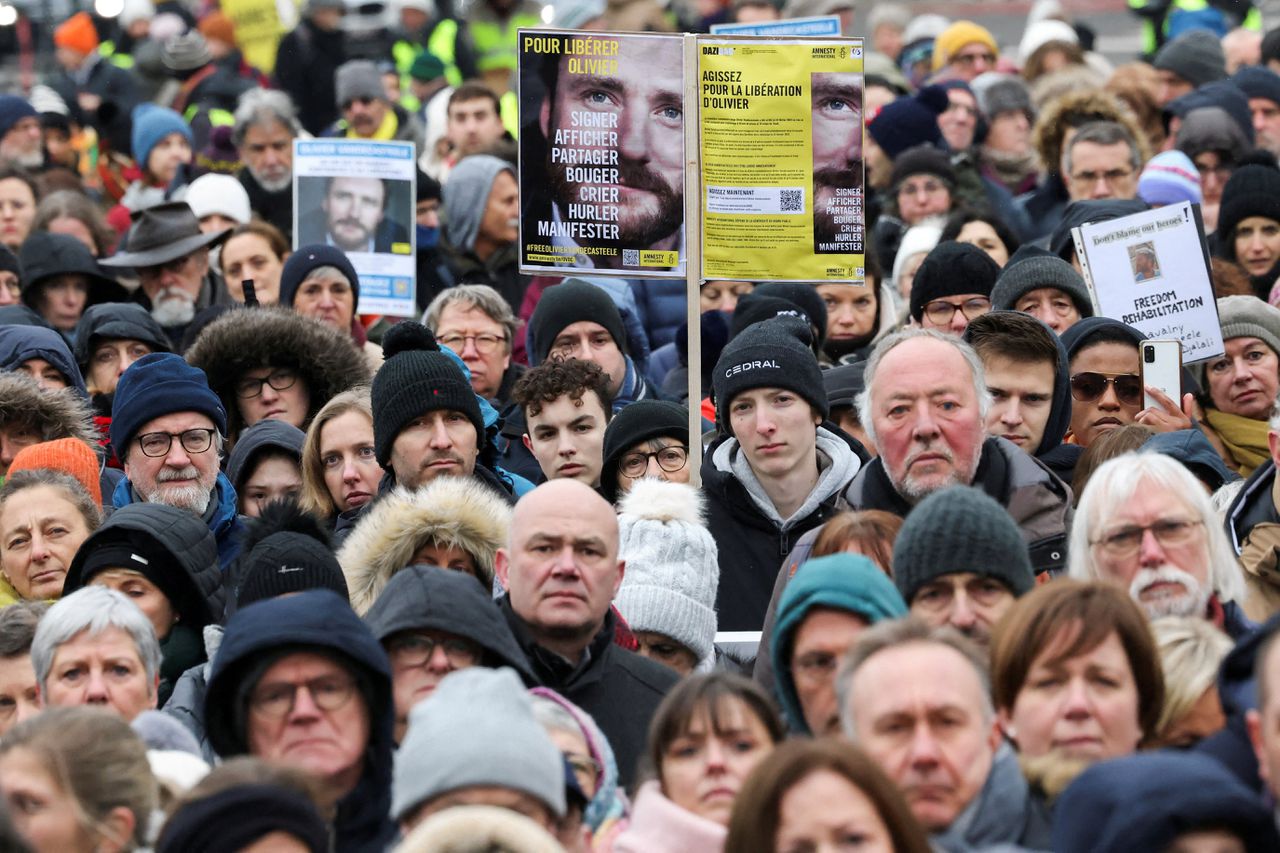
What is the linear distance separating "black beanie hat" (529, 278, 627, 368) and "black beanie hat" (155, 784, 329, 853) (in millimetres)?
5348

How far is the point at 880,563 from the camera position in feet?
25.0

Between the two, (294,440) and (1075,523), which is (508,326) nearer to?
(294,440)

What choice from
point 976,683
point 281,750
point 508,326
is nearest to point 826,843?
point 976,683

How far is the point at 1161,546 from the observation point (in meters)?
7.30

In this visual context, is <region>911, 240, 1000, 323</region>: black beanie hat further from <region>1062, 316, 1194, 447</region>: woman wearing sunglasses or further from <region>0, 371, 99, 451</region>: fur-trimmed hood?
<region>0, 371, 99, 451</region>: fur-trimmed hood

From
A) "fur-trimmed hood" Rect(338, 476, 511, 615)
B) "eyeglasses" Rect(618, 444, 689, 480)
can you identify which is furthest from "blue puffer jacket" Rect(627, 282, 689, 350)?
"fur-trimmed hood" Rect(338, 476, 511, 615)

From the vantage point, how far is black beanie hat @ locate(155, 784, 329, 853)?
6008 millimetres

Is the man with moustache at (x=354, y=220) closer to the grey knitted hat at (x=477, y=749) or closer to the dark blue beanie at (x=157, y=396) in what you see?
the dark blue beanie at (x=157, y=396)

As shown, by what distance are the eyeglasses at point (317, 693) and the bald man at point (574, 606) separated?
83cm

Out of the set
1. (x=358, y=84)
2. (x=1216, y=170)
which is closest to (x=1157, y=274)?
(x=1216, y=170)

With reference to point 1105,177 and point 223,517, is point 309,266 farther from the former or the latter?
point 1105,177

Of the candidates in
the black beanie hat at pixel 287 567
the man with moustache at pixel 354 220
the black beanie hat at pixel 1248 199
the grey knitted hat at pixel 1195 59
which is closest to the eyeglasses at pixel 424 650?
the black beanie hat at pixel 287 567

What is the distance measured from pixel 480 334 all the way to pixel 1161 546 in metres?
4.69

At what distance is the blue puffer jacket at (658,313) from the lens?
513 inches
